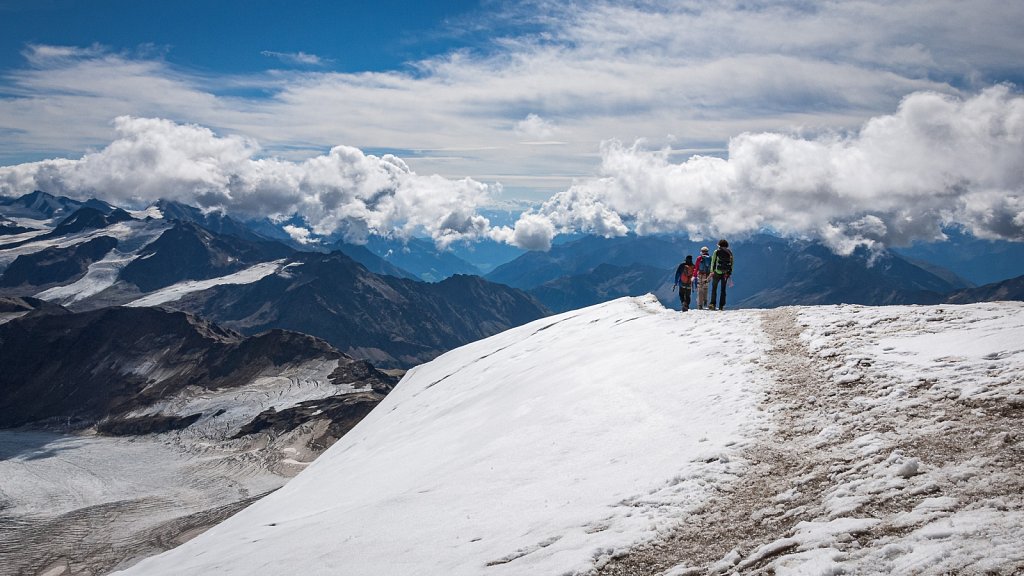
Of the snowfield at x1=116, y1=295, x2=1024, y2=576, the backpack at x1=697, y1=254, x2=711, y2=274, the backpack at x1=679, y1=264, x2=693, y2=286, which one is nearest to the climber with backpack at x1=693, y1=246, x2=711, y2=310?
the backpack at x1=697, y1=254, x2=711, y2=274

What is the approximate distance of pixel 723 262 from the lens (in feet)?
84.5

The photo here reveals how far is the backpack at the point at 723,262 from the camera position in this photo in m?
25.5

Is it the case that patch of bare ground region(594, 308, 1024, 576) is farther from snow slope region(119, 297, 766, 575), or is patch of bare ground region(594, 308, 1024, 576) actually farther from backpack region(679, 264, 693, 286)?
backpack region(679, 264, 693, 286)

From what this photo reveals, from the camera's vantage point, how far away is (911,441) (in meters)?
9.66

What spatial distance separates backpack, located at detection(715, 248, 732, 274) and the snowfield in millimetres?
4347

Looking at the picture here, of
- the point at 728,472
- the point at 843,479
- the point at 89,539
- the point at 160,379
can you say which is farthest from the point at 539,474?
the point at 160,379

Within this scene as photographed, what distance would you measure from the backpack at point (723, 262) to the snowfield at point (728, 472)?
14.3 ft

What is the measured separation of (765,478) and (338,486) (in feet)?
54.0

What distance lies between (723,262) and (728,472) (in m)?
16.7

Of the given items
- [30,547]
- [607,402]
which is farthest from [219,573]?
[30,547]

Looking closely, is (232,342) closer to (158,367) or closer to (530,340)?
(158,367)

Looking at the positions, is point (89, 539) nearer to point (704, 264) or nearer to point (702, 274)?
point (702, 274)

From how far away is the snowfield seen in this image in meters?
7.97

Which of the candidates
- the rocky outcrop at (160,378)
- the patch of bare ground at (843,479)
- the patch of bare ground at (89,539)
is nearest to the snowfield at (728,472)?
the patch of bare ground at (843,479)
